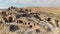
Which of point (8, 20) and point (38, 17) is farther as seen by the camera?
point (38, 17)

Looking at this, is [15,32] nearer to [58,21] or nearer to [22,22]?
[22,22]

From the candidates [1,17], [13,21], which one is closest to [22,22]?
[13,21]

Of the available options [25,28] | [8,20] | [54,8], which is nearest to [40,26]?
[25,28]

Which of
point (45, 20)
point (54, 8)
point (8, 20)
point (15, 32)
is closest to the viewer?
point (15, 32)

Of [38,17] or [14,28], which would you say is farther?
[38,17]

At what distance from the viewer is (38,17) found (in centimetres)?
1399

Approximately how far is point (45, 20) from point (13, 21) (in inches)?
94.8

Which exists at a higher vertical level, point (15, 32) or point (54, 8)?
point (15, 32)

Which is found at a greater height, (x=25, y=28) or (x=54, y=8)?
(x=25, y=28)

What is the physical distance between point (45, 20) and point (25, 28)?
212 centimetres

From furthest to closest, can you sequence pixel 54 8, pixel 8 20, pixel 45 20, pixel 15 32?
pixel 54 8 < pixel 45 20 < pixel 8 20 < pixel 15 32

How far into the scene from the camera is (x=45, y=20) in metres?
13.8

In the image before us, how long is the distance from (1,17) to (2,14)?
0.64m

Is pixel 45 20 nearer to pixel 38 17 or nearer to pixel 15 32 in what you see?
pixel 38 17
